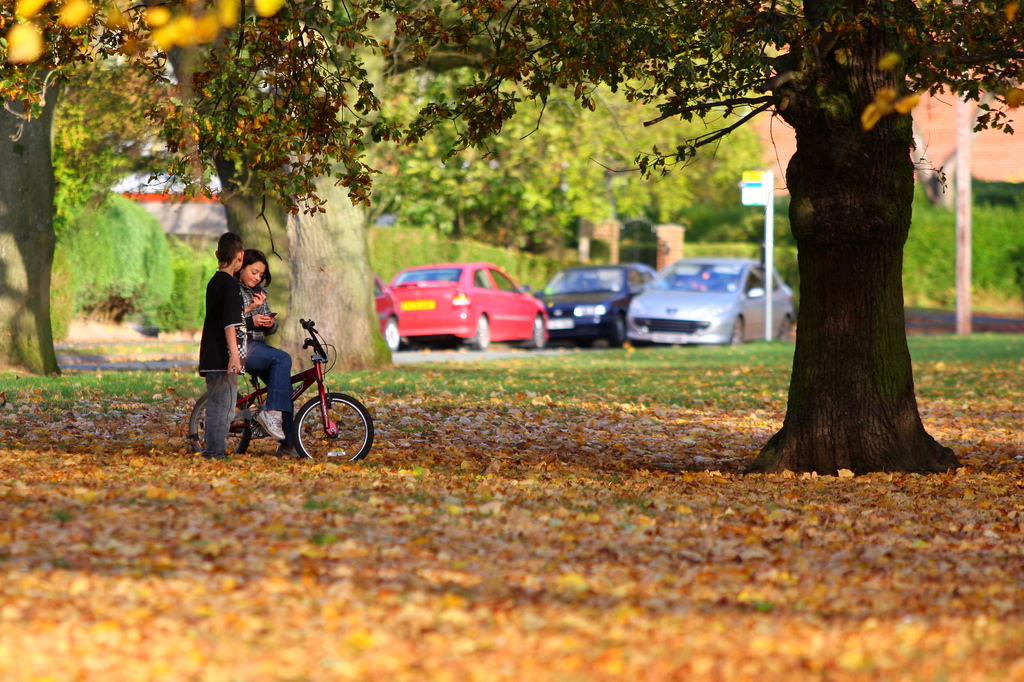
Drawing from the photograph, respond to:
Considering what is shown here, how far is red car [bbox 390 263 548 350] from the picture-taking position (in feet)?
78.0

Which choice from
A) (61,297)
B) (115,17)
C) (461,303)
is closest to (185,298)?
(61,297)

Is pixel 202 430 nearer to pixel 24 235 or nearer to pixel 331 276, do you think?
pixel 24 235

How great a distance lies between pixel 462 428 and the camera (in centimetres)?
1145

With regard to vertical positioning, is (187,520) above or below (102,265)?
below

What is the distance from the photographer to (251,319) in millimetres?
8656

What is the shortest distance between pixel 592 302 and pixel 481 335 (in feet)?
10.0

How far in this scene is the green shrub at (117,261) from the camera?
24656mm

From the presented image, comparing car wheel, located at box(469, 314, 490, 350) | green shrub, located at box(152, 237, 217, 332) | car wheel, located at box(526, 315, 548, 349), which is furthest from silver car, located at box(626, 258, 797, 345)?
green shrub, located at box(152, 237, 217, 332)

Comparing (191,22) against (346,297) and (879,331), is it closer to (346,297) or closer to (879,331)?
(879,331)

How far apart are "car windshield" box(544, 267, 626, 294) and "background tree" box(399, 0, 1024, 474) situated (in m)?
17.9

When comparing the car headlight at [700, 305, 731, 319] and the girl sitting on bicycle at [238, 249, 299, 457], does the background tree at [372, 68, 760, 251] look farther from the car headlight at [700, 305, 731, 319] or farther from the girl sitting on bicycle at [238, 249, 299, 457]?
the girl sitting on bicycle at [238, 249, 299, 457]

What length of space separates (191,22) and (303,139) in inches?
127

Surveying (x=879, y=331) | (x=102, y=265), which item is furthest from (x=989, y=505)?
(x=102, y=265)

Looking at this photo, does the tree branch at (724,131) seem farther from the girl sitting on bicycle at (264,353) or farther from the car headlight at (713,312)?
the car headlight at (713,312)
